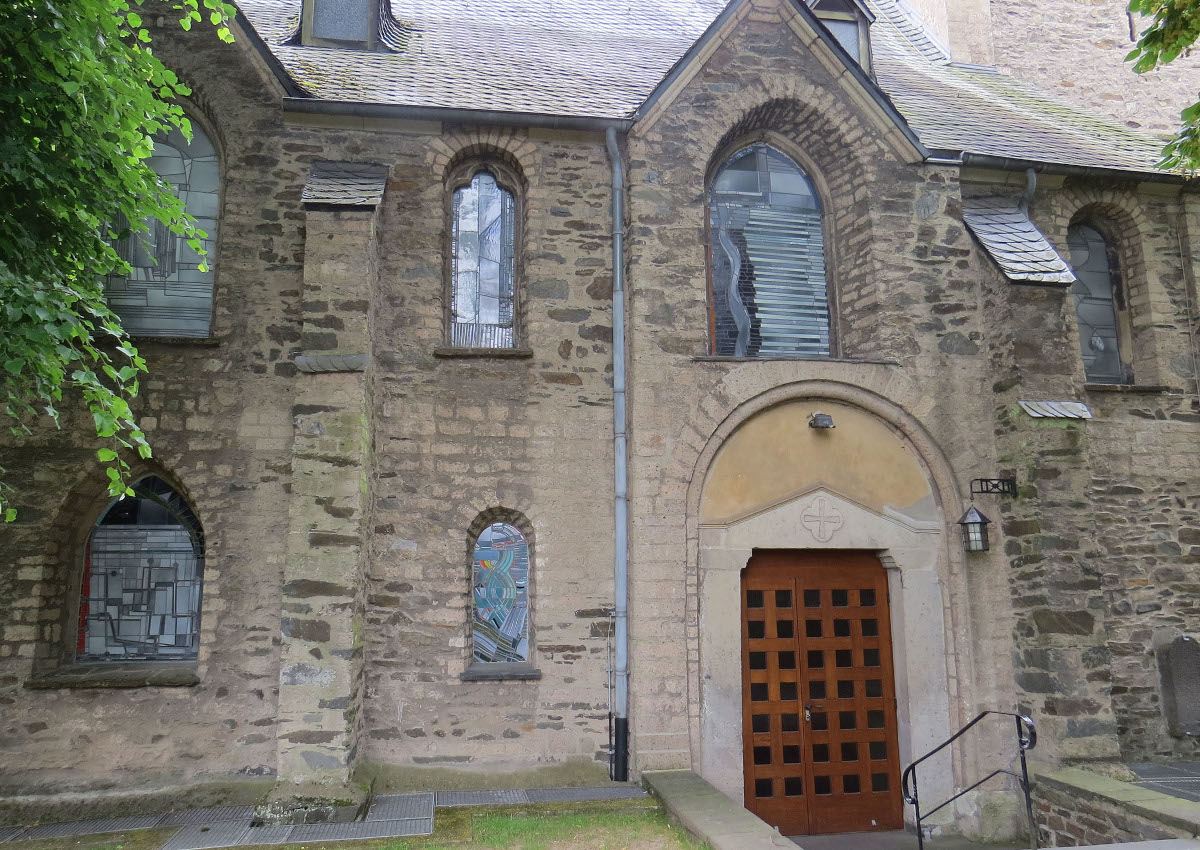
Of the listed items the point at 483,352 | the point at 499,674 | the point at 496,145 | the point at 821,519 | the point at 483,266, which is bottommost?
the point at 499,674

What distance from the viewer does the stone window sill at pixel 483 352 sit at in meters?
8.81

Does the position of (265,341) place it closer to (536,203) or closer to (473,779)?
(536,203)

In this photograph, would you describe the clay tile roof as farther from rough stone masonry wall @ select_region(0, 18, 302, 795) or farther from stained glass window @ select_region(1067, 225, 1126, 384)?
stained glass window @ select_region(1067, 225, 1126, 384)

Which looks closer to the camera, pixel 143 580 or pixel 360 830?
pixel 360 830

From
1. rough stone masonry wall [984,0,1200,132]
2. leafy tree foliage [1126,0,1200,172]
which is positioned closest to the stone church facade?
leafy tree foliage [1126,0,1200,172]

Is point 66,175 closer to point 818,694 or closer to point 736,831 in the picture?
point 736,831

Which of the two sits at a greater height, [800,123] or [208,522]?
[800,123]

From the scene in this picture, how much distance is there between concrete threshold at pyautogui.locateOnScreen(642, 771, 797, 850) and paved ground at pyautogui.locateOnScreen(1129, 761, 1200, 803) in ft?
12.0

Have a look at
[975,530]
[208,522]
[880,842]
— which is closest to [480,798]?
[208,522]

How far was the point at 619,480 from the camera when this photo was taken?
8695 mm

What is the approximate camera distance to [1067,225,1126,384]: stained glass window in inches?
416

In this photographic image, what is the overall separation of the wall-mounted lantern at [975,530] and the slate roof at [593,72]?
3.95 meters

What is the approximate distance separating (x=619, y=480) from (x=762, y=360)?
1.91m

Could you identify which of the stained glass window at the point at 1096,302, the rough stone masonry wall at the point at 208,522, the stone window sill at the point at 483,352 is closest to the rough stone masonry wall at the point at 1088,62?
the stained glass window at the point at 1096,302
